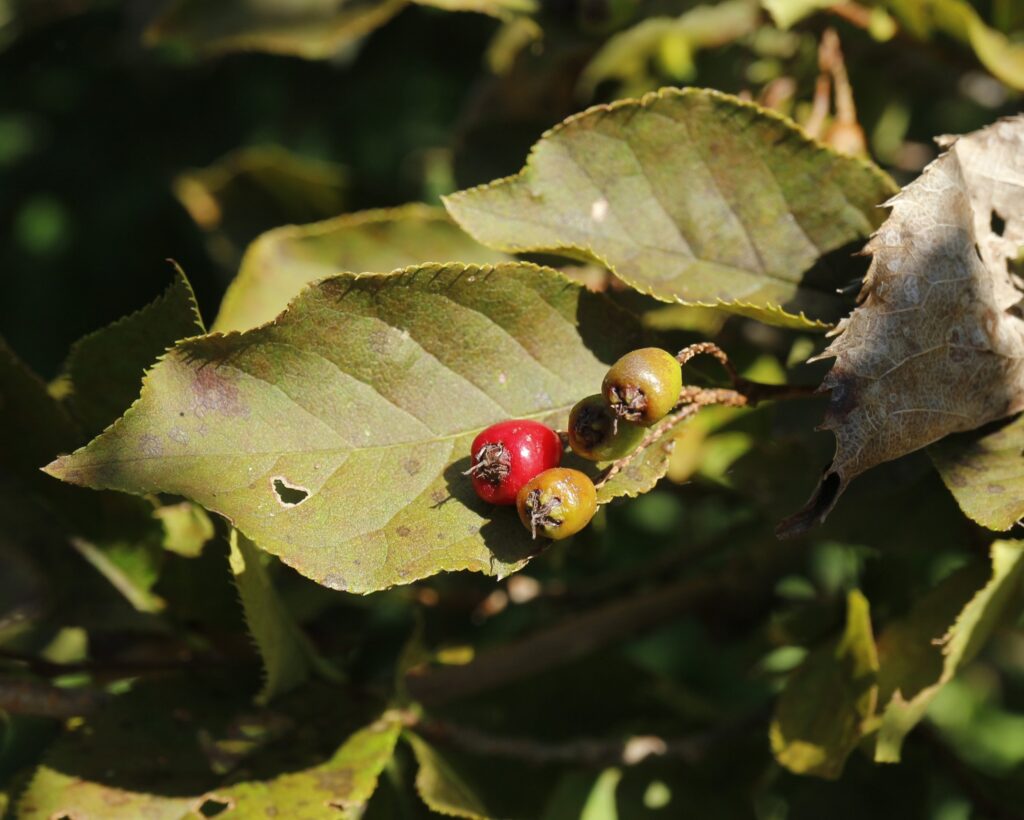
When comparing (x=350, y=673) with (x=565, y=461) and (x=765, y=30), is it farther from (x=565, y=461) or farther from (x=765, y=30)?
(x=765, y=30)

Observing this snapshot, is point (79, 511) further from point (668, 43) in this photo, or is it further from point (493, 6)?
point (668, 43)

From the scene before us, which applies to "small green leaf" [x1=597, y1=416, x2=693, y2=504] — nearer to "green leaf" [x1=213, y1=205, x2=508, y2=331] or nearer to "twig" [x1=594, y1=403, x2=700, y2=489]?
"twig" [x1=594, y1=403, x2=700, y2=489]

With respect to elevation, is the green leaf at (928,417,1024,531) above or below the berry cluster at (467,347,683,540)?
below

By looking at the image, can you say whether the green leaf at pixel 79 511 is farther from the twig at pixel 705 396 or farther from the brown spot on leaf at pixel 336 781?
the twig at pixel 705 396

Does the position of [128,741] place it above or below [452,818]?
above

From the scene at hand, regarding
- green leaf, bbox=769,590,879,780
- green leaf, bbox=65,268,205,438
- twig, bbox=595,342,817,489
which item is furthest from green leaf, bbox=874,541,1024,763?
green leaf, bbox=65,268,205,438

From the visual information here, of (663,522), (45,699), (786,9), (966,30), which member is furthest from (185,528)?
(663,522)

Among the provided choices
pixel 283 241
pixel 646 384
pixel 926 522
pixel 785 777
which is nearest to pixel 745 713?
pixel 785 777
